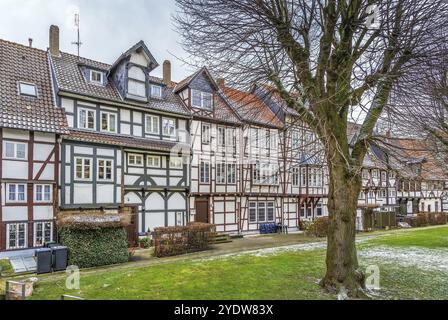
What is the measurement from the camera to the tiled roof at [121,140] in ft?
52.2

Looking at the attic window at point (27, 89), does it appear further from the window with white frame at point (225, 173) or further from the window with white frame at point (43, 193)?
the window with white frame at point (225, 173)

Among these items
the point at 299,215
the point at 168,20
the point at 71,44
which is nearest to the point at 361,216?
the point at 299,215

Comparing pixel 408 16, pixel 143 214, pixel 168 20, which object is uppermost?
pixel 168 20

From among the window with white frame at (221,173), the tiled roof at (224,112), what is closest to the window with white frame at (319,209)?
the window with white frame at (221,173)

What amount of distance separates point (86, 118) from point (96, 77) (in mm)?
2968

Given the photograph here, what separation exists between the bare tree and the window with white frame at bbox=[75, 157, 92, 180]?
1022 centimetres

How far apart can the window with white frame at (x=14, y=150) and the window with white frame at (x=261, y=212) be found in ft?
48.8

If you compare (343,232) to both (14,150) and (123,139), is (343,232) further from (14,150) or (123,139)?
(14,150)

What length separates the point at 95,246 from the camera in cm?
1335

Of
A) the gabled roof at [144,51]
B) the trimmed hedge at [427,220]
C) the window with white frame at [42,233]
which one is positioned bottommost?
the trimmed hedge at [427,220]

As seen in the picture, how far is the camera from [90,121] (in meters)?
17.0

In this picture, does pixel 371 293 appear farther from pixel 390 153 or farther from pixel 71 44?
pixel 71 44

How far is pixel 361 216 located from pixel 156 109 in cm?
1916
